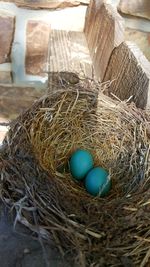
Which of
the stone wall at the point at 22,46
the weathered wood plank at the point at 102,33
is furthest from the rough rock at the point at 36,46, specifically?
the weathered wood plank at the point at 102,33

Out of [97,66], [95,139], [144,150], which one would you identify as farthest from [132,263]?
[97,66]

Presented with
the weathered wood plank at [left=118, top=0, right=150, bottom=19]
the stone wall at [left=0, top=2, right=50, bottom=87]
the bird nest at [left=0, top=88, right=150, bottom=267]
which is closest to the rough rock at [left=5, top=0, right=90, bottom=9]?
the stone wall at [left=0, top=2, right=50, bottom=87]

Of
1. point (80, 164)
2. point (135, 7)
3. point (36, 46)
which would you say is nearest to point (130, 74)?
point (80, 164)

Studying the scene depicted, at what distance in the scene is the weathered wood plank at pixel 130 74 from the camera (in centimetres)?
79

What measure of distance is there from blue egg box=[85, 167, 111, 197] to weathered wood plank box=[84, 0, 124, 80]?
30 centimetres

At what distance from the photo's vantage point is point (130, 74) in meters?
0.86

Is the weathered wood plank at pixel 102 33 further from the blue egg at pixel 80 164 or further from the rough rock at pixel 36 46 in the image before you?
the blue egg at pixel 80 164

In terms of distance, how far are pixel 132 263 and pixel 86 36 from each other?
2.56 feet

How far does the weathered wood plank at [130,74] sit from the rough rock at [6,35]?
418mm

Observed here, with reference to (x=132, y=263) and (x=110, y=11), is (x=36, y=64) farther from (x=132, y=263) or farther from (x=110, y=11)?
(x=132, y=263)

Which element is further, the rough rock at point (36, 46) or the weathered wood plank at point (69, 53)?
the rough rock at point (36, 46)

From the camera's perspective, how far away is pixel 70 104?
813 mm

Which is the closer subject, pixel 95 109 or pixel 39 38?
pixel 95 109

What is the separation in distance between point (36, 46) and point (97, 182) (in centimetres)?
66
